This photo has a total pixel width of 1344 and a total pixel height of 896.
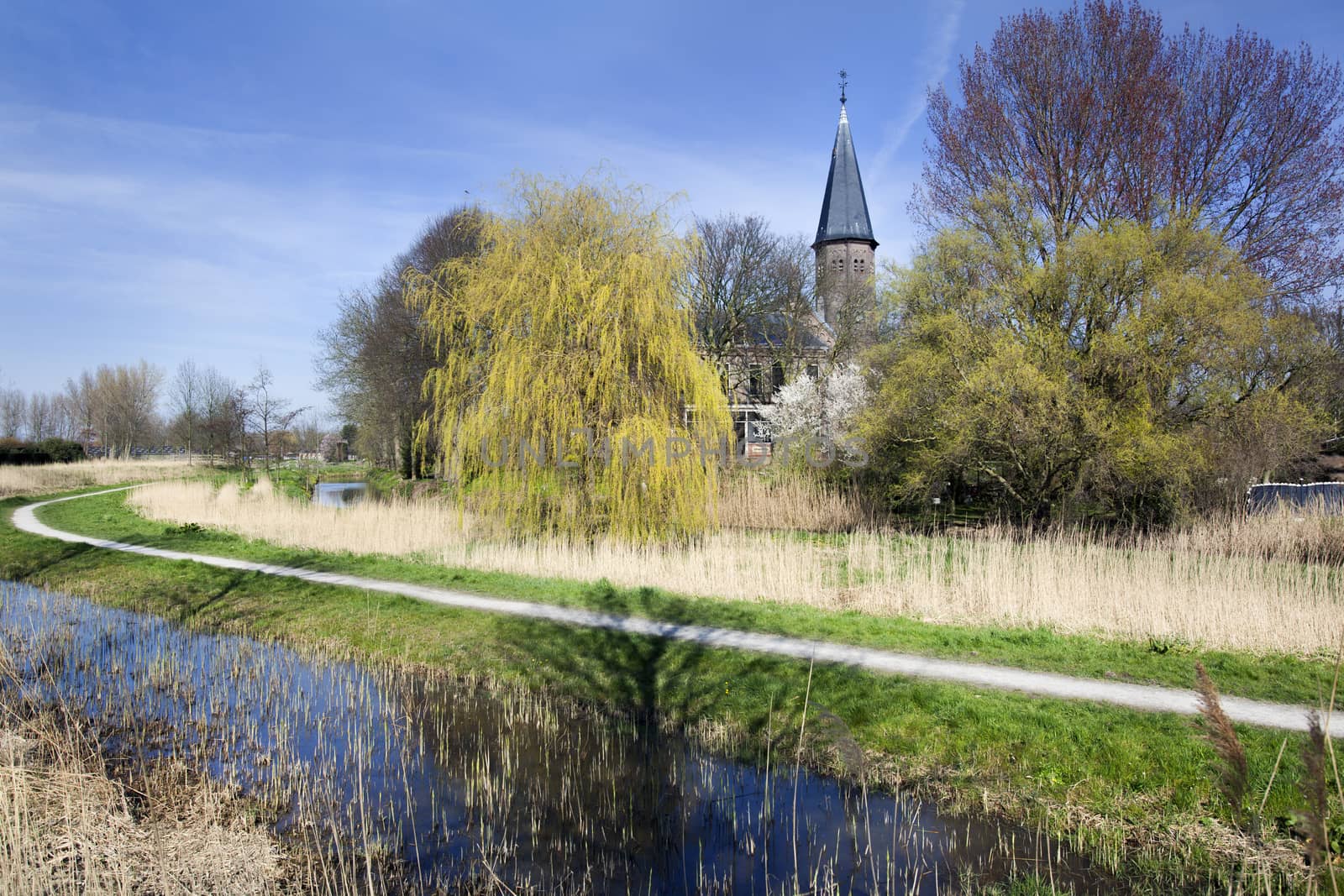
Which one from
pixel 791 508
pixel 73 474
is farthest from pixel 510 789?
pixel 73 474

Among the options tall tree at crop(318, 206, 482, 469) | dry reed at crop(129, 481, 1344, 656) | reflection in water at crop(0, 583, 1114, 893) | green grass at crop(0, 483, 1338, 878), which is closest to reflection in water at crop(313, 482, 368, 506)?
tall tree at crop(318, 206, 482, 469)

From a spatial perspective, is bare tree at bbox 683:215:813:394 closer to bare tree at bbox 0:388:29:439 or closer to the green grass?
the green grass

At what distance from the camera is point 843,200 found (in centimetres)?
5047

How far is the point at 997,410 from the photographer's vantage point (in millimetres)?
14906

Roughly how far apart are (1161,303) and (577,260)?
34.1ft

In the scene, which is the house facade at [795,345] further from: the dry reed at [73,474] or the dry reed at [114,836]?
the dry reed at [114,836]

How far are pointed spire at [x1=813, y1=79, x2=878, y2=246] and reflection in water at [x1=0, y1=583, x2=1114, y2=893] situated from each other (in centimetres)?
4613

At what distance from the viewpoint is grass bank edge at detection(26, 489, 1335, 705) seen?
7027 millimetres

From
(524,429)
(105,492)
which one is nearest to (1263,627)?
(524,429)

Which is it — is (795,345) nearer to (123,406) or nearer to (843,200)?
(843,200)

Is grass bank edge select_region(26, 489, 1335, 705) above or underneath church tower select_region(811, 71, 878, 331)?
underneath

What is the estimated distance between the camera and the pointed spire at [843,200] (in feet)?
162

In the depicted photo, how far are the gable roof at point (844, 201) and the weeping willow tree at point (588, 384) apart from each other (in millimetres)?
38667

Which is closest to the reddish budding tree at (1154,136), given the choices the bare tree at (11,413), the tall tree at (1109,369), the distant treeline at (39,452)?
the tall tree at (1109,369)
